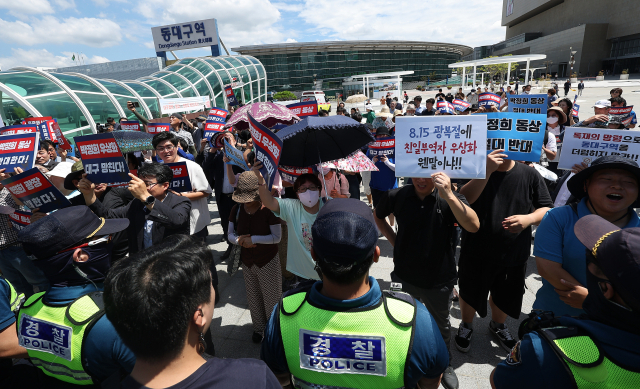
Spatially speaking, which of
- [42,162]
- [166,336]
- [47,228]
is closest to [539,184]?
[166,336]

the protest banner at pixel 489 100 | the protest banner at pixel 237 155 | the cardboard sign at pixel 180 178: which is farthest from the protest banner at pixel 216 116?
the protest banner at pixel 489 100

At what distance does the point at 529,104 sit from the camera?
17.0 ft

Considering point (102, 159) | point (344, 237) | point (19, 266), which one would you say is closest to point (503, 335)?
point (344, 237)

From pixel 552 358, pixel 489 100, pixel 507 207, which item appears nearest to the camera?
pixel 552 358

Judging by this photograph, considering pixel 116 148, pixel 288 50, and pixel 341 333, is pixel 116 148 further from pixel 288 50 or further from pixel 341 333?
pixel 288 50

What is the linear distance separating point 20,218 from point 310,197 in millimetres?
2837

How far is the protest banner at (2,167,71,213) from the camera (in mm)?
2760

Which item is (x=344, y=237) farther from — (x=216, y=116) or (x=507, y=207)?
(x=216, y=116)

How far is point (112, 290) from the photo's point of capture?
1.13 m

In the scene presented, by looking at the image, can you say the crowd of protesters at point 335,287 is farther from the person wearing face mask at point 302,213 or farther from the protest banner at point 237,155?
the protest banner at point 237,155

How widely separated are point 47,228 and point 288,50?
6825 centimetres

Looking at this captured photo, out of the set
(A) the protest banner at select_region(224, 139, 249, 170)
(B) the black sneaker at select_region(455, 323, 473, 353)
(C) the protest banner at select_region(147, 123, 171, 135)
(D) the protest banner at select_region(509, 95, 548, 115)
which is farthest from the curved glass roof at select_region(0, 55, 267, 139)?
(B) the black sneaker at select_region(455, 323, 473, 353)

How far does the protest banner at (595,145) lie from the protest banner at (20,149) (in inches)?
220

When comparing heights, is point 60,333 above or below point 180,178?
below
